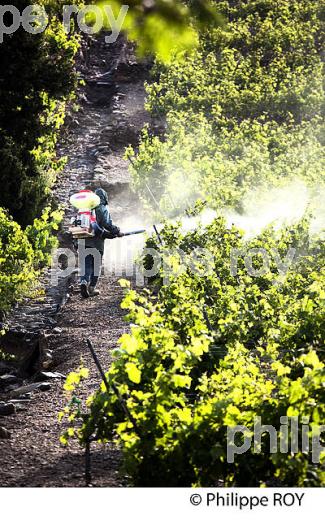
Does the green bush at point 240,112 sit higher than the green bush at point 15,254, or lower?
higher

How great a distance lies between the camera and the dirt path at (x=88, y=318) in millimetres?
8219

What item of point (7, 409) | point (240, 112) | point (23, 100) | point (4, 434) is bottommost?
point (4, 434)

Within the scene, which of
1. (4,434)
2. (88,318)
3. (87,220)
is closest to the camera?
(4,434)

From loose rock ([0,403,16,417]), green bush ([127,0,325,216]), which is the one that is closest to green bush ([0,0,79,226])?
green bush ([127,0,325,216])

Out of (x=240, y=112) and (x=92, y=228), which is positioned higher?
(x=240, y=112)

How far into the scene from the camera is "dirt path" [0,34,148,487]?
822 cm

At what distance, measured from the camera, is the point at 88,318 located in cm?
1375

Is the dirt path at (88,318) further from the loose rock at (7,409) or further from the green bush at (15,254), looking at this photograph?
the green bush at (15,254)

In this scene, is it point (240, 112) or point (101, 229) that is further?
point (240, 112)

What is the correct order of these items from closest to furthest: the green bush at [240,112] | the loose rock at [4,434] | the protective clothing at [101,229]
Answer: the loose rock at [4,434] → the protective clothing at [101,229] → the green bush at [240,112]

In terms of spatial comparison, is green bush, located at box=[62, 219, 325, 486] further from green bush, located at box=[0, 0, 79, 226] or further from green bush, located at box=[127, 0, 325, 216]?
green bush, located at box=[0, 0, 79, 226]

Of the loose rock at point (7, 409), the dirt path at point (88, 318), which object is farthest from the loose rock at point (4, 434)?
the loose rock at point (7, 409)

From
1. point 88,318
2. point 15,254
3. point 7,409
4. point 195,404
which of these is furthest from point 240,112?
point 195,404

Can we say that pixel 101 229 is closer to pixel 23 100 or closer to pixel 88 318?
pixel 88 318
